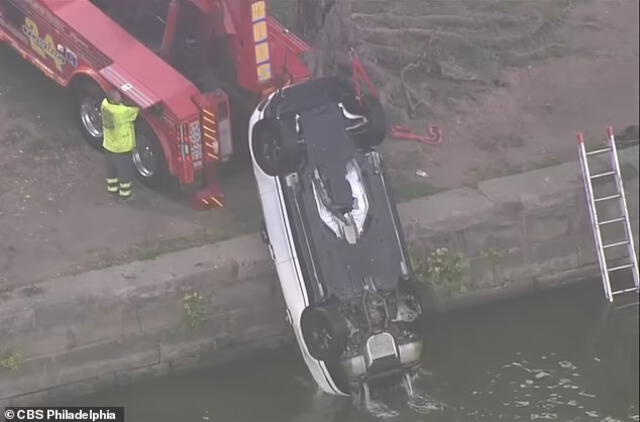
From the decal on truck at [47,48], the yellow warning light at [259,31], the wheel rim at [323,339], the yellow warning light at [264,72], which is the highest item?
the decal on truck at [47,48]

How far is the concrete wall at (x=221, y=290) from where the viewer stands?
10680 mm

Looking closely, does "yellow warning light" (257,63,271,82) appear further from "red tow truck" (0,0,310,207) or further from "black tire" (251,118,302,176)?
"black tire" (251,118,302,176)

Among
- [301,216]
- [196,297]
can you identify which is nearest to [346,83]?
[301,216]

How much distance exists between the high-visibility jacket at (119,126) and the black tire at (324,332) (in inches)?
99.5

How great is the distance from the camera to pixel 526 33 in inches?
612

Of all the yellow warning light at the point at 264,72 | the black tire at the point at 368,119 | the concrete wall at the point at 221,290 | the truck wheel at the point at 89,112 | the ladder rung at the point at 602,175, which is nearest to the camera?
the concrete wall at the point at 221,290

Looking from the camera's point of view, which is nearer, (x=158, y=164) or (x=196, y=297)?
(x=196, y=297)

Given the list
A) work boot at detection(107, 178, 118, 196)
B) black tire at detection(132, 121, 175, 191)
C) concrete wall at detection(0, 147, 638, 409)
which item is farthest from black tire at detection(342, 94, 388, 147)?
work boot at detection(107, 178, 118, 196)

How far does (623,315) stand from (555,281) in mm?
801

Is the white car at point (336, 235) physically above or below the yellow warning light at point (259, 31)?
below

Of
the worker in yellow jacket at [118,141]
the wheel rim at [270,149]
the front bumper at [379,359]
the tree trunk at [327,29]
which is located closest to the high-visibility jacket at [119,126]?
the worker in yellow jacket at [118,141]

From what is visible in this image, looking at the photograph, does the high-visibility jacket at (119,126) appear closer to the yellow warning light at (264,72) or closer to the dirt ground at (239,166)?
the dirt ground at (239,166)

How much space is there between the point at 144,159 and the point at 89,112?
0.92 m

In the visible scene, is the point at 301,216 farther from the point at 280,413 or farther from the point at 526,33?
the point at 526,33
